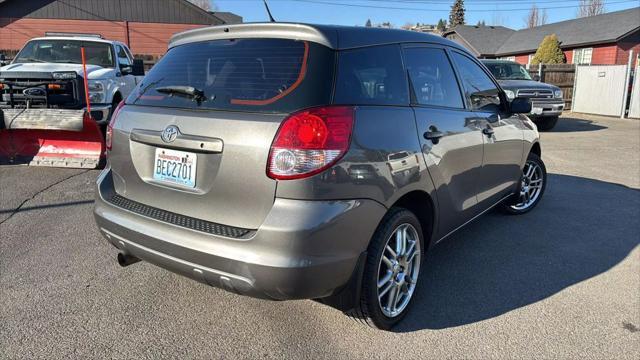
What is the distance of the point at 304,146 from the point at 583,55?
36.3 metres

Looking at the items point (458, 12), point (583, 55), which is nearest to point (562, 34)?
point (583, 55)

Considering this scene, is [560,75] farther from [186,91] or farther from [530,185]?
[186,91]

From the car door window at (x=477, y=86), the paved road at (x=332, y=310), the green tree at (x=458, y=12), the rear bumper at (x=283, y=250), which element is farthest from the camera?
the green tree at (x=458, y=12)

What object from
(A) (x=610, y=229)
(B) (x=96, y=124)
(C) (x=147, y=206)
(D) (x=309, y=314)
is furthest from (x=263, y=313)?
(B) (x=96, y=124)

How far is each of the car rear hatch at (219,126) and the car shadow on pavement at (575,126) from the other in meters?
13.2

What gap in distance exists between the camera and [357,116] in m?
2.57

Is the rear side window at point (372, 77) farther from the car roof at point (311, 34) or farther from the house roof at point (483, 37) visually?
the house roof at point (483, 37)

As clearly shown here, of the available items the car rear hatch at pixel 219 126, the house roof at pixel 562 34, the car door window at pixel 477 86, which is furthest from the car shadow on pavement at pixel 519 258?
the house roof at pixel 562 34

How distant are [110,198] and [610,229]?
487 cm

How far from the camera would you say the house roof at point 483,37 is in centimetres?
4434

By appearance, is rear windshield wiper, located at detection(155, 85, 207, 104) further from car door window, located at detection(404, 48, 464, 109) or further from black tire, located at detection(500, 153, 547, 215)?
black tire, located at detection(500, 153, 547, 215)

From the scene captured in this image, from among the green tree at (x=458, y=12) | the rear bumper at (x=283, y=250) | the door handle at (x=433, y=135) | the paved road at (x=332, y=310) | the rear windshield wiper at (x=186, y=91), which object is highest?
the green tree at (x=458, y=12)

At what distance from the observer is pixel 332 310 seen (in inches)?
128

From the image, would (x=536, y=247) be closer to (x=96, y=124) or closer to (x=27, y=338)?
(x=27, y=338)
